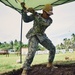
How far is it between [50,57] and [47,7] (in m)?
1.45

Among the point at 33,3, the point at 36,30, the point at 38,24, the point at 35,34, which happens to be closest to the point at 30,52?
the point at 35,34

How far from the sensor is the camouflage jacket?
9234 mm

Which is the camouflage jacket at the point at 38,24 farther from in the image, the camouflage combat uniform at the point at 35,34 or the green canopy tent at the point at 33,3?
the green canopy tent at the point at 33,3

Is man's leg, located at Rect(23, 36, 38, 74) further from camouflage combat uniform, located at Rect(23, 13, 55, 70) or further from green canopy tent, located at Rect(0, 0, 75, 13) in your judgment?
green canopy tent, located at Rect(0, 0, 75, 13)

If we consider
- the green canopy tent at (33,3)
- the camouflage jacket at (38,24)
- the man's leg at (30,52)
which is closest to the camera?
the camouflage jacket at (38,24)

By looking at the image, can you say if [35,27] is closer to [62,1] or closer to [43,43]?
[43,43]

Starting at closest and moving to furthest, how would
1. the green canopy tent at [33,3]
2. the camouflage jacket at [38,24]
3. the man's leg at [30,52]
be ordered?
the camouflage jacket at [38,24] < the man's leg at [30,52] < the green canopy tent at [33,3]

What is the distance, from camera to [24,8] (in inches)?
369

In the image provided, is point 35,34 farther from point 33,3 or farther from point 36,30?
point 33,3

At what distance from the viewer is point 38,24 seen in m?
9.43

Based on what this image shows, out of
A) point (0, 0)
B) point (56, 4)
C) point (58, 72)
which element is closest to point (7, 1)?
point (0, 0)

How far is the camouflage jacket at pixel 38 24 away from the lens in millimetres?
9234

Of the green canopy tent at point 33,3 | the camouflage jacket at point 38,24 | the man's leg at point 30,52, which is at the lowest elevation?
the man's leg at point 30,52

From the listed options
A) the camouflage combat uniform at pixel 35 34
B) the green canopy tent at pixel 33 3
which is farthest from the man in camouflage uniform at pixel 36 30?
the green canopy tent at pixel 33 3
